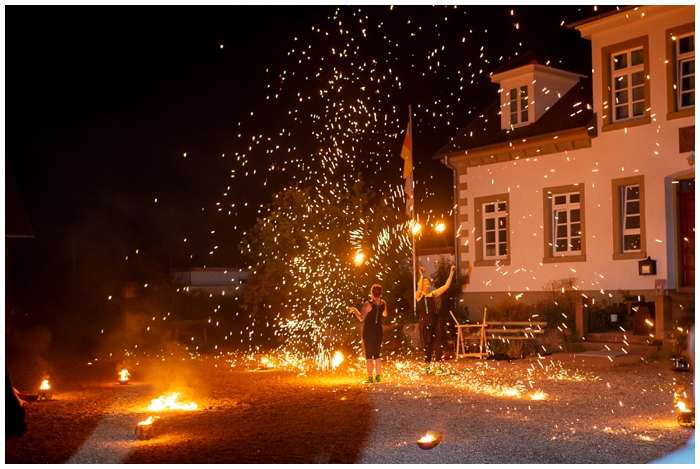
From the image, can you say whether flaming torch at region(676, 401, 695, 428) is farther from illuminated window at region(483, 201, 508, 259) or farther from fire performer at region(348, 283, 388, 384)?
illuminated window at region(483, 201, 508, 259)

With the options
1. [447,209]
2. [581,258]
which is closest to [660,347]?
[581,258]

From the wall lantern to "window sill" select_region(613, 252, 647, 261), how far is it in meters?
0.15

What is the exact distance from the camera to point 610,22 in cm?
1775

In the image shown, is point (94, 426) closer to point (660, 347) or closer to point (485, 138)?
point (660, 347)

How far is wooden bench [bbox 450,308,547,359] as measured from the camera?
1656cm

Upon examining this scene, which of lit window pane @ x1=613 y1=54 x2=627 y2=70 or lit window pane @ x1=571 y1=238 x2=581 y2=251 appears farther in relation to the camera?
lit window pane @ x1=571 y1=238 x2=581 y2=251

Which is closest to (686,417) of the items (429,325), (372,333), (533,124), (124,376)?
(372,333)

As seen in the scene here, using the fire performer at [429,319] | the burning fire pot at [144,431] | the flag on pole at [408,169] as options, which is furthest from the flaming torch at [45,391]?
the flag on pole at [408,169]

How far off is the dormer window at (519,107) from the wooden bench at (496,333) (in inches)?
225

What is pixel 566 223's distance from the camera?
62.8ft

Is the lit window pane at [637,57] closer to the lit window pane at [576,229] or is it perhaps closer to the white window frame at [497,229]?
the lit window pane at [576,229]

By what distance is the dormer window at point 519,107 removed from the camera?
67.5 feet

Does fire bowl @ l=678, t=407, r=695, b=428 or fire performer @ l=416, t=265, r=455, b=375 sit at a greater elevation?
fire performer @ l=416, t=265, r=455, b=375

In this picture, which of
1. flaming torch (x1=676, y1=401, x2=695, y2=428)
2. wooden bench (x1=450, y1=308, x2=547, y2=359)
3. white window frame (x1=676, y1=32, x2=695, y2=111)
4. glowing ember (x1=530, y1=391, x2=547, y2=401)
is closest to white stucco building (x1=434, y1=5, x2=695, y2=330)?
white window frame (x1=676, y1=32, x2=695, y2=111)
